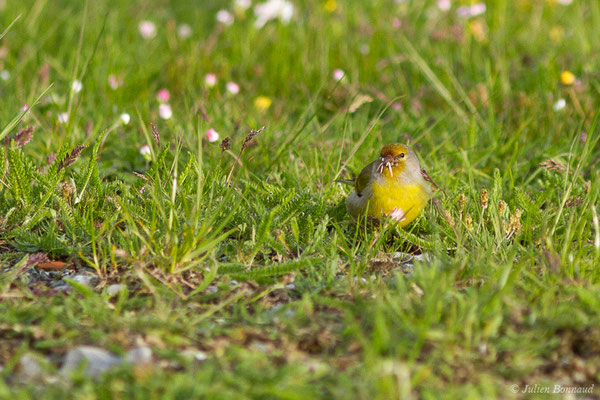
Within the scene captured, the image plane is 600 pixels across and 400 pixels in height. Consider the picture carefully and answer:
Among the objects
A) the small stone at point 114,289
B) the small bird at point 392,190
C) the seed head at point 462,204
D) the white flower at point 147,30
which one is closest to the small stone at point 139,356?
the small stone at point 114,289

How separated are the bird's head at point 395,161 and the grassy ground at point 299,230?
0.19 m

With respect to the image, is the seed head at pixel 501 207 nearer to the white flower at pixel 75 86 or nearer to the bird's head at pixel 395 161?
the bird's head at pixel 395 161

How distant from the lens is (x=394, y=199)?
369 cm

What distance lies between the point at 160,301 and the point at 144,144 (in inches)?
94.3

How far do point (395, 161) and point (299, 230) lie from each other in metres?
0.69

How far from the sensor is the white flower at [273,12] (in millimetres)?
6824

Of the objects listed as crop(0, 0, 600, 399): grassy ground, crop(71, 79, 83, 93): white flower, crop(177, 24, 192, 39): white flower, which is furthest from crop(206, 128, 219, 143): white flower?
crop(177, 24, 192, 39): white flower

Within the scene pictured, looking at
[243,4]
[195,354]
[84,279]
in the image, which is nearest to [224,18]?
[243,4]

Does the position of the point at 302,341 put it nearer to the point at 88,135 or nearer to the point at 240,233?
the point at 240,233

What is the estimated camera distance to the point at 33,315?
2639 mm

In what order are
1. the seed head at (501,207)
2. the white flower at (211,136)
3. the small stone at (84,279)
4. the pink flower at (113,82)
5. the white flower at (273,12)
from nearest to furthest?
1. the small stone at (84,279)
2. the seed head at (501,207)
3. the white flower at (211,136)
4. the pink flower at (113,82)
5. the white flower at (273,12)

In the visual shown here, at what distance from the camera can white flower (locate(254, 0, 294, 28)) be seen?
22.4 ft

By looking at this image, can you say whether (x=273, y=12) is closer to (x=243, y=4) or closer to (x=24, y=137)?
(x=243, y=4)

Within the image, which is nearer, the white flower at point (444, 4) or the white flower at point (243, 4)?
the white flower at point (444, 4)
